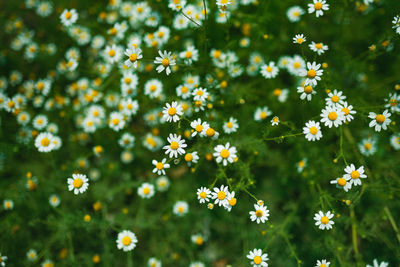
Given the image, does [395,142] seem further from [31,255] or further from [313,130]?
[31,255]

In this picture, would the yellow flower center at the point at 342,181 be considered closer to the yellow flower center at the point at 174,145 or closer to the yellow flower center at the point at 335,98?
the yellow flower center at the point at 335,98

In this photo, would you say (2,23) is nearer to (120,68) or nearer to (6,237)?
(120,68)

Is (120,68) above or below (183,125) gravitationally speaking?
above

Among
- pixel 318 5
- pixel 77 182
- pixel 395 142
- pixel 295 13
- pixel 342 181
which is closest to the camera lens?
pixel 342 181

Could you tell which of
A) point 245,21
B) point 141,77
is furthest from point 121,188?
point 245,21

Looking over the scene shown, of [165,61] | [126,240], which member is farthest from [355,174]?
[126,240]

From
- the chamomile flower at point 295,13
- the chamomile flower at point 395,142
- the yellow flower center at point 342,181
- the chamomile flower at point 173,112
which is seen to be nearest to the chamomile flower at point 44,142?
the chamomile flower at point 173,112

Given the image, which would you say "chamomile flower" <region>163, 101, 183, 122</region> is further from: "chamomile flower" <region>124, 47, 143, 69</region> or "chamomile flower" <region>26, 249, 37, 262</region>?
"chamomile flower" <region>26, 249, 37, 262</region>
